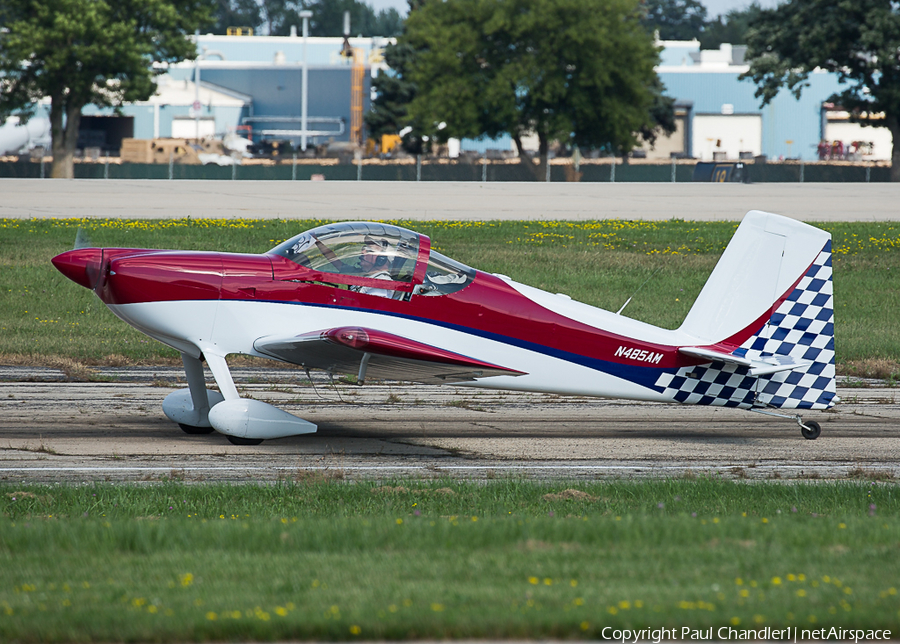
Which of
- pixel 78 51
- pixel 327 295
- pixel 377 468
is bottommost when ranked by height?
pixel 377 468

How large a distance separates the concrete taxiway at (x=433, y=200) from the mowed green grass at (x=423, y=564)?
25.5 metres

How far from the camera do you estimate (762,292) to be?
1130cm

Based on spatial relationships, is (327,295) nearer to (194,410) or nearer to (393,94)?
(194,410)

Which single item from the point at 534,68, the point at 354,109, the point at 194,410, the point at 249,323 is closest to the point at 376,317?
the point at 249,323

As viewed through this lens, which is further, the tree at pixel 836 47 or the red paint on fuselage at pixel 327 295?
the tree at pixel 836 47

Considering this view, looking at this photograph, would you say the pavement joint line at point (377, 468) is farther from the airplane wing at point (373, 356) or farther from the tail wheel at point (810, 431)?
the tail wheel at point (810, 431)

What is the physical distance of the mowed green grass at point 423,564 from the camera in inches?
190

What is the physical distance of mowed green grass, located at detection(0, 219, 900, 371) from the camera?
698 inches

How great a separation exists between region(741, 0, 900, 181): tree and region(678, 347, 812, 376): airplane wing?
170 feet

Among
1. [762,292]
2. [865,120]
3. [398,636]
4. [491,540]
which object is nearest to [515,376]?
[762,292]

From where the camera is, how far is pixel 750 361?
11125 mm

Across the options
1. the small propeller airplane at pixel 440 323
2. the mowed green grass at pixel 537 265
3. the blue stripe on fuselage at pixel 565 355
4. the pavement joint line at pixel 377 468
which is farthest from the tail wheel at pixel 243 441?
the mowed green grass at pixel 537 265

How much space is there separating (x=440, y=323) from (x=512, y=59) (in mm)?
59423

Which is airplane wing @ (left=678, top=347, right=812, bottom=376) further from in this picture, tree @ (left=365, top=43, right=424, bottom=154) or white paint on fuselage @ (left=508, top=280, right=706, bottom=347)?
tree @ (left=365, top=43, right=424, bottom=154)
